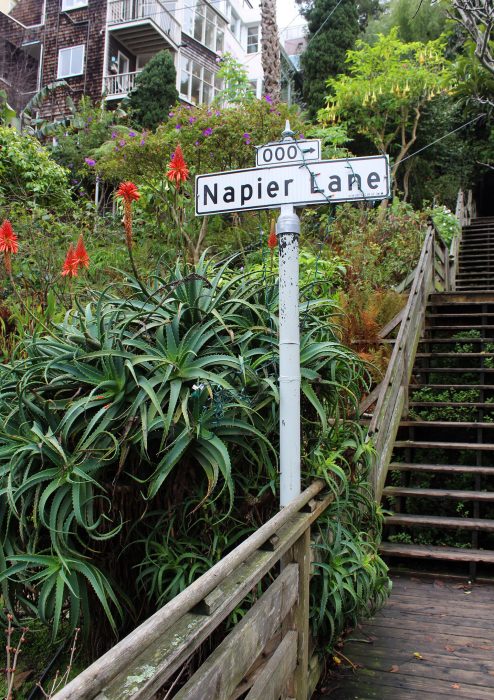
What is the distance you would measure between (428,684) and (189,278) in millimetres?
2339

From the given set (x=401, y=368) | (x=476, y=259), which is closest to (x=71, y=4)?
(x=476, y=259)

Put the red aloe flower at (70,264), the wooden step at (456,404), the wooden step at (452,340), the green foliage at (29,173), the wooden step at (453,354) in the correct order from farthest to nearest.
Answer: the green foliage at (29,173), the wooden step at (452,340), the wooden step at (453,354), the wooden step at (456,404), the red aloe flower at (70,264)

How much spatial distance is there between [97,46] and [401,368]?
68.5 ft

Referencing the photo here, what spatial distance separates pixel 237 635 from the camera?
1.82m

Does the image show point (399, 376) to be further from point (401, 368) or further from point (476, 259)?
point (476, 259)

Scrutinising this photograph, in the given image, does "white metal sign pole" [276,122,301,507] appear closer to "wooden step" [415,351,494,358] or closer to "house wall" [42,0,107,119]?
"wooden step" [415,351,494,358]

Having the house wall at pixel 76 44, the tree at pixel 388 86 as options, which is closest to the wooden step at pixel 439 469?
the tree at pixel 388 86

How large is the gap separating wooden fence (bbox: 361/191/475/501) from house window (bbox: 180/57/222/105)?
16.2m

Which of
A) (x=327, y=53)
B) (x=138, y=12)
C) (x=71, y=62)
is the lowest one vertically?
(x=327, y=53)

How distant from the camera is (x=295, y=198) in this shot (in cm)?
270

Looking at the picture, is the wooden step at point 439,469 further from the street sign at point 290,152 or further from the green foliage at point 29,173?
the green foliage at point 29,173

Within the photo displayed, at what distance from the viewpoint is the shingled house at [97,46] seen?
69.9 feet

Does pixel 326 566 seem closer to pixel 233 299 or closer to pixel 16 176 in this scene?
pixel 233 299

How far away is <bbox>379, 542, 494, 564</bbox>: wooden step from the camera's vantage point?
4262 millimetres
